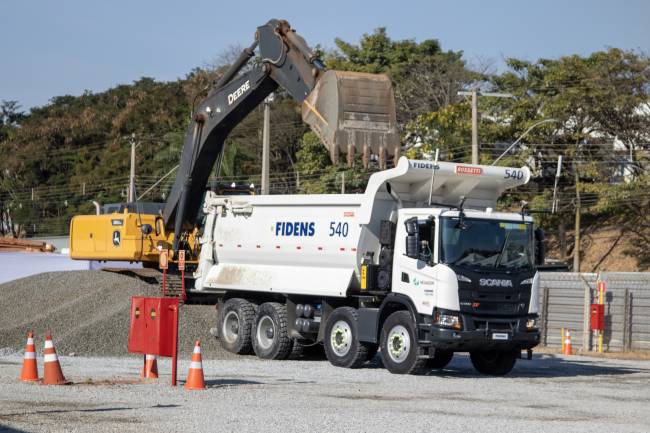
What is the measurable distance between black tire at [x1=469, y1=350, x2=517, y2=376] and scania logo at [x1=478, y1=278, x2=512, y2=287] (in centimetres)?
198

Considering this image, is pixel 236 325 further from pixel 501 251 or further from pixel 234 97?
pixel 501 251

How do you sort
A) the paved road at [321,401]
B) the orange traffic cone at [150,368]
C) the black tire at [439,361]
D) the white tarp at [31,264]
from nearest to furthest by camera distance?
the paved road at [321,401]
the orange traffic cone at [150,368]
the black tire at [439,361]
the white tarp at [31,264]

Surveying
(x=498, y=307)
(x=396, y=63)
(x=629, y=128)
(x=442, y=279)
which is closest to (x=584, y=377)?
(x=498, y=307)

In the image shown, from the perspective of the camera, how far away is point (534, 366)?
2314cm

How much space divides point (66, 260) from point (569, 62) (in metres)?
24.1

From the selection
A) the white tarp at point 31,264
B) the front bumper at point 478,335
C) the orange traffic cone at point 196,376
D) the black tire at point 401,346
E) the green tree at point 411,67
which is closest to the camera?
the orange traffic cone at point 196,376

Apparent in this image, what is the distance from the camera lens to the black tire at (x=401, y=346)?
63.1ft

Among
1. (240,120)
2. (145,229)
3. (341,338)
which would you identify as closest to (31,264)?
(145,229)

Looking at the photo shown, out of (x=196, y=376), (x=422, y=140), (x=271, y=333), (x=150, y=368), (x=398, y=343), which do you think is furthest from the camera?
(x=422, y=140)

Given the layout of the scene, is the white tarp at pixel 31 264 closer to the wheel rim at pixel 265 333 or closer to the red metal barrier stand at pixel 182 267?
the red metal barrier stand at pixel 182 267

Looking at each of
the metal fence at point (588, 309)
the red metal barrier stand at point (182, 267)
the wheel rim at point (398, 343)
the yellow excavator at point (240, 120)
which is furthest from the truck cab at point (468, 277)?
the metal fence at point (588, 309)

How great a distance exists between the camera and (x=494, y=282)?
19266 millimetres

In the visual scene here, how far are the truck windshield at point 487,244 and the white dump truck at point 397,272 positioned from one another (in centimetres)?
2

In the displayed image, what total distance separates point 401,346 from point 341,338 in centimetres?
191
